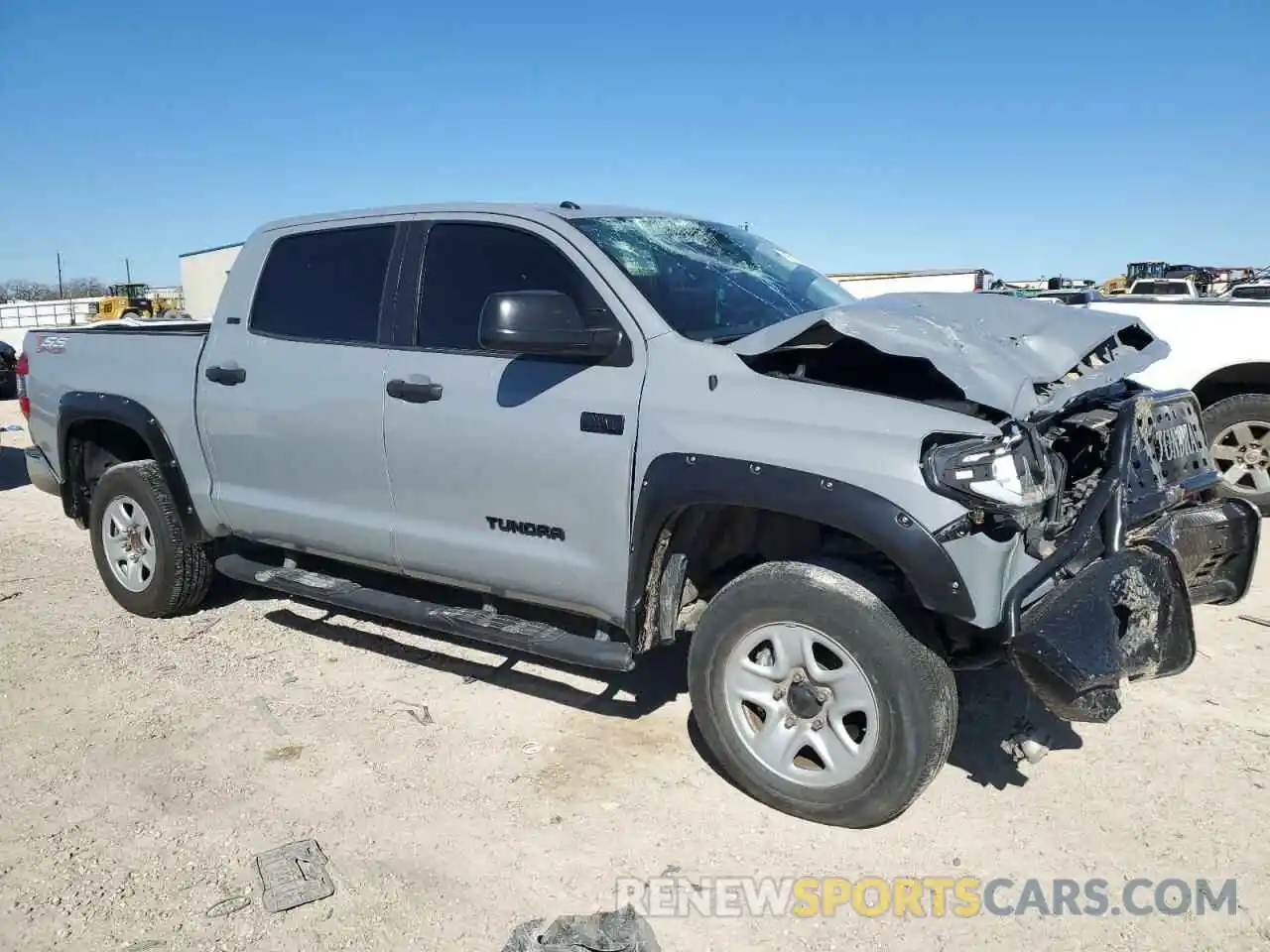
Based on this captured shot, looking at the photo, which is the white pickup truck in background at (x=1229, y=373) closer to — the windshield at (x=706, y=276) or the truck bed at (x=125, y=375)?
the windshield at (x=706, y=276)

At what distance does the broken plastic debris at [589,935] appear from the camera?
8.69ft

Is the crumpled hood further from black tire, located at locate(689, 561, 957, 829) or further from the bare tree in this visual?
the bare tree

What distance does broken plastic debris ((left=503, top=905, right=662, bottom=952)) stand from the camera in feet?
8.69

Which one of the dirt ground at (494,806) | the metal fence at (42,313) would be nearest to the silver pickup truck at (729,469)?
the dirt ground at (494,806)

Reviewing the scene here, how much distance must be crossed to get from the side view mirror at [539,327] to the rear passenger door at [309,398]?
0.95 metres

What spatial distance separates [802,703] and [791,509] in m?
0.64

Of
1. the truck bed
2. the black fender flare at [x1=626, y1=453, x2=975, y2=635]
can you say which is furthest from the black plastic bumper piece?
the truck bed

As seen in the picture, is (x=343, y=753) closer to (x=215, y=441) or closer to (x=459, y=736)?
(x=459, y=736)

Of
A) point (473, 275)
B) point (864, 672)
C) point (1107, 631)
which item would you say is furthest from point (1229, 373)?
point (473, 275)

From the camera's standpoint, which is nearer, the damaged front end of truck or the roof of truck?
the damaged front end of truck

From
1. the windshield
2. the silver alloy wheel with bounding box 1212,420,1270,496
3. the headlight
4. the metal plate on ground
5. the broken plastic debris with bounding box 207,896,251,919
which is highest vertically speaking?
the windshield

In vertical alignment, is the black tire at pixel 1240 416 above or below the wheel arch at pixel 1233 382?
below

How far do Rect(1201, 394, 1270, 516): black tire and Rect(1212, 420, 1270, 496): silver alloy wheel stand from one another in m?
0.01

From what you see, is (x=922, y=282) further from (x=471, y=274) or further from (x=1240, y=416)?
(x=471, y=274)
